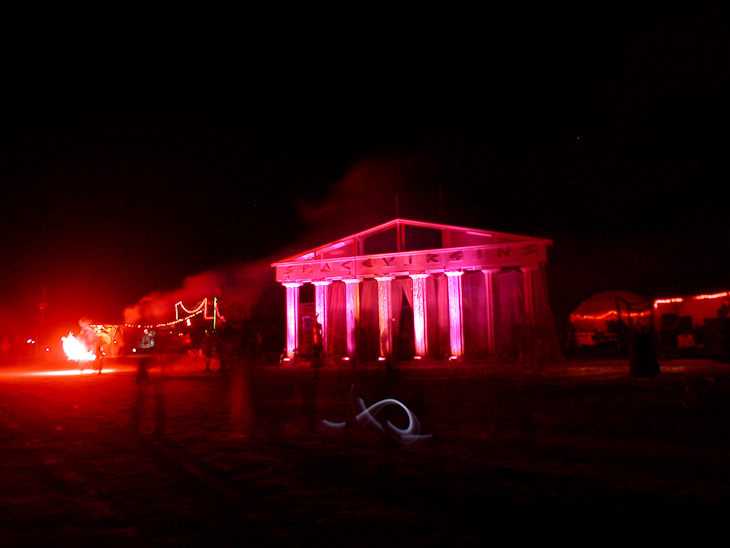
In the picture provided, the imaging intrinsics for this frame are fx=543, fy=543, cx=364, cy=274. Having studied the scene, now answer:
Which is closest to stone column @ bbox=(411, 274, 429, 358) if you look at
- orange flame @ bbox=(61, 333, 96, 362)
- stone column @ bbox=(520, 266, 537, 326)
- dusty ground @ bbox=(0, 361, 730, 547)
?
stone column @ bbox=(520, 266, 537, 326)

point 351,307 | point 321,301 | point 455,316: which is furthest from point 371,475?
point 321,301

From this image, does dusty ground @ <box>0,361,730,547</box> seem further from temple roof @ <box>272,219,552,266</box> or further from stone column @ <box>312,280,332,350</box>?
stone column @ <box>312,280,332,350</box>

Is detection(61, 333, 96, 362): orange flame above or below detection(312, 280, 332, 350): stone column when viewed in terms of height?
below

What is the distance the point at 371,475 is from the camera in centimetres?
539

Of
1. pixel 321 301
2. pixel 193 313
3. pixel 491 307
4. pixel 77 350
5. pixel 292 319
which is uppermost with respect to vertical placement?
pixel 321 301

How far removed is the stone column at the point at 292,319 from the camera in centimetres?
3058

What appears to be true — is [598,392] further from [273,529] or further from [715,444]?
[273,529]

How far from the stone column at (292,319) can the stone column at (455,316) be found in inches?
344

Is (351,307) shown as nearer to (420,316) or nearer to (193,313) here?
(420,316)

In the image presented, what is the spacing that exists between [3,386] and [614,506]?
18.9 m

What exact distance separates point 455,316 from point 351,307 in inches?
226

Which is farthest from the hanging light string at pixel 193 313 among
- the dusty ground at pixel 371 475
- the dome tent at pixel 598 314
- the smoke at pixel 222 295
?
the dome tent at pixel 598 314

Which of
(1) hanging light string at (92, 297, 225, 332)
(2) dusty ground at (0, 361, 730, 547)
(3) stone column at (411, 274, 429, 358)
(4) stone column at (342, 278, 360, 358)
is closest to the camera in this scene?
(2) dusty ground at (0, 361, 730, 547)

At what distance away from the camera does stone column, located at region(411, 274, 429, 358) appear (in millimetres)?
27938
